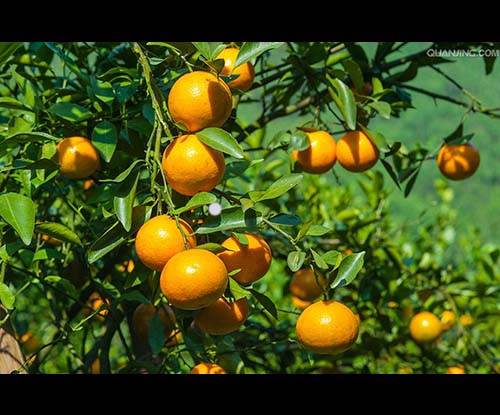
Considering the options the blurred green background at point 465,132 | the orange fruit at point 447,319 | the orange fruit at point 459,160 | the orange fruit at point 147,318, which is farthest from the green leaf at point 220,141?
the blurred green background at point 465,132

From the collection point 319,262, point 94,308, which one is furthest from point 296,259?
point 94,308

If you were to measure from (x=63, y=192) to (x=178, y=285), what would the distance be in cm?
43

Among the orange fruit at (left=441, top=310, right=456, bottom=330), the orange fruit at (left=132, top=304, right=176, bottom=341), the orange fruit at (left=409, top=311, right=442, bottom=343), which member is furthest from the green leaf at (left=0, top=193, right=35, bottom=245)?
the orange fruit at (left=441, top=310, right=456, bottom=330)

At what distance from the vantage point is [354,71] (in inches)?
41.2

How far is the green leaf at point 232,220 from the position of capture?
714 mm

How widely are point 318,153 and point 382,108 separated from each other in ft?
0.35

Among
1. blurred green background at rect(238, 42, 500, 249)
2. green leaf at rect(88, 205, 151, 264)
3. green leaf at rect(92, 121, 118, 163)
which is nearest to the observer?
green leaf at rect(88, 205, 151, 264)

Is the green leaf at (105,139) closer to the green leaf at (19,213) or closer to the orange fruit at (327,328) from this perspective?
the green leaf at (19,213)

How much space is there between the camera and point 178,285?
0.63 m

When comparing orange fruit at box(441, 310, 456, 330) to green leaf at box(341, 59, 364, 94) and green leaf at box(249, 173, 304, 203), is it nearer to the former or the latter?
green leaf at box(341, 59, 364, 94)

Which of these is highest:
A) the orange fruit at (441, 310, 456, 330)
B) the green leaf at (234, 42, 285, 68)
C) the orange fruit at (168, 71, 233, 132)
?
the orange fruit at (441, 310, 456, 330)

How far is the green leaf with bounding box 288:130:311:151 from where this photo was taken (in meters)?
0.99

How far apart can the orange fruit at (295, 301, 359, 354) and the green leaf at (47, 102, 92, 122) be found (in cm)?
36
